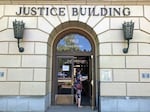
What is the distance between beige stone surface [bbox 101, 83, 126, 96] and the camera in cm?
1038

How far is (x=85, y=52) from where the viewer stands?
39.9ft

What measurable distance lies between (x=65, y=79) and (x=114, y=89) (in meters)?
2.99

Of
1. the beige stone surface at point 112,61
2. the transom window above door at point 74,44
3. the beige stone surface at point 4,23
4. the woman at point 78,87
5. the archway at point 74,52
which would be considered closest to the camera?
the beige stone surface at point 112,61

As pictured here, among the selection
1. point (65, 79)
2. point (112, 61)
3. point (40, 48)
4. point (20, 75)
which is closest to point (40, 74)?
point (20, 75)

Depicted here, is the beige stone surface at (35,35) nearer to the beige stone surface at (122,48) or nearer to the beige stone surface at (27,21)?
the beige stone surface at (27,21)

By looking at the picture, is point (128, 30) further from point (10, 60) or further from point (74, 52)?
point (10, 60)

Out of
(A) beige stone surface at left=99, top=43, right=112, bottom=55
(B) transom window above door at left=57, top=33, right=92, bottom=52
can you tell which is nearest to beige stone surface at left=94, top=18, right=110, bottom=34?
(A) beige stone surface at left=99, top=43, right=112, bottom=55

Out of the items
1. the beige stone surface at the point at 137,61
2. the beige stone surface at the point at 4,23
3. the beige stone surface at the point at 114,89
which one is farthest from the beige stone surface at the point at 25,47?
the beige stone surface at the point at 137,61

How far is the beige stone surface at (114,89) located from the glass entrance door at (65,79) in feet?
7.71

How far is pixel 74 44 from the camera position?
40.3 ft

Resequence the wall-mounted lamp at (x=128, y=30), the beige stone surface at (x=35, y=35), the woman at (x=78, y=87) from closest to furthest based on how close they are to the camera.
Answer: the wall-mounted lamp at (x=128, y=30), the beige stone surface at (x=35, y=35), the woman at (x=78, y=87)

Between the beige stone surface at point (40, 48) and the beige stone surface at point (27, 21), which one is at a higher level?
the beige stone surface at point (27, 21)

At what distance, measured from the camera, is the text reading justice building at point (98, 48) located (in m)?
10.3

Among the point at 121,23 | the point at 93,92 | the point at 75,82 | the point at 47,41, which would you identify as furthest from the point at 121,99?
the point at 47,41
